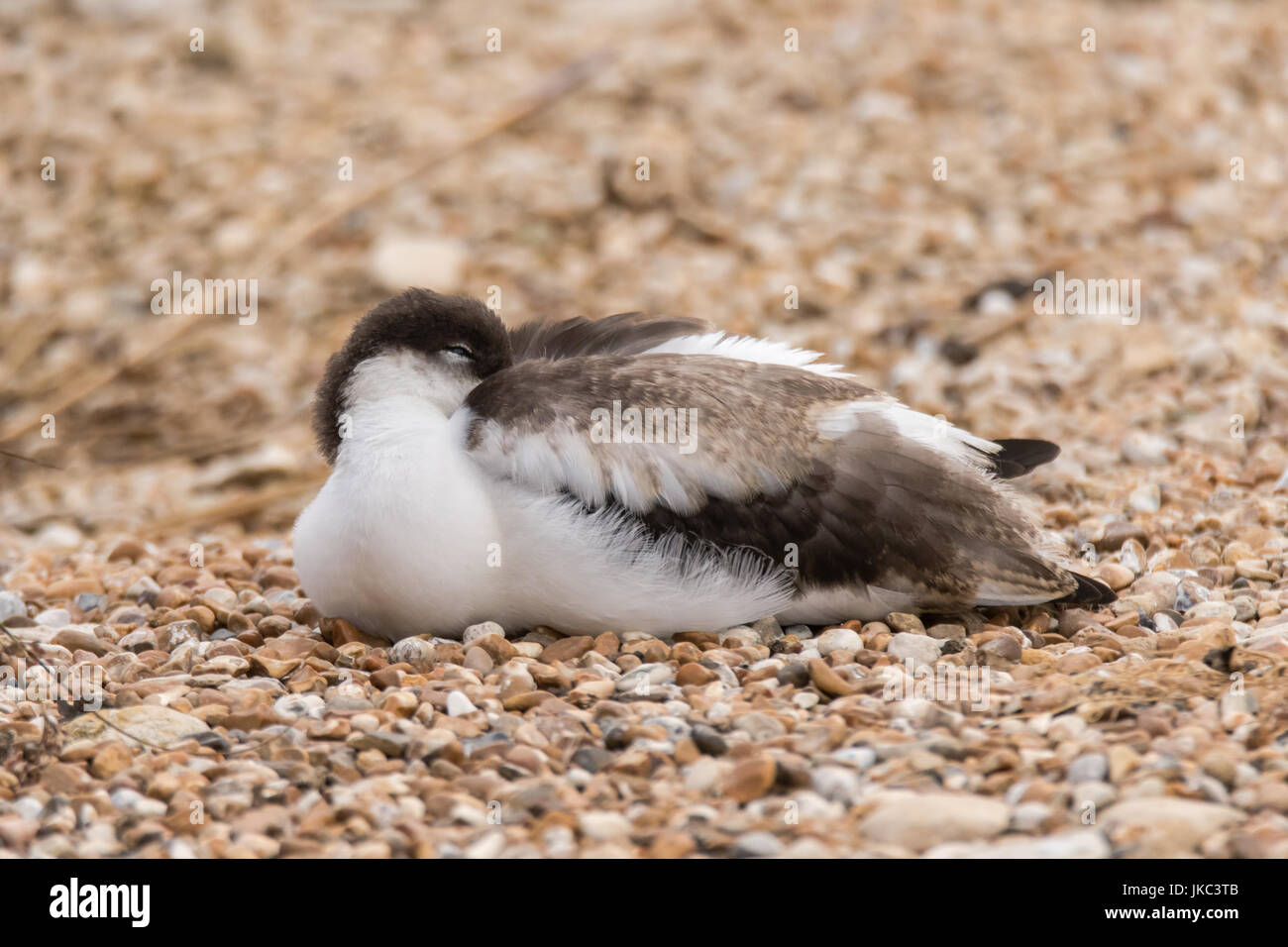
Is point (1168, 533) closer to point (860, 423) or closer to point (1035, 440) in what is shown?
point (1035, 440)

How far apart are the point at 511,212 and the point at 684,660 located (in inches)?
237

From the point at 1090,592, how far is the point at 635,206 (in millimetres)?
5691

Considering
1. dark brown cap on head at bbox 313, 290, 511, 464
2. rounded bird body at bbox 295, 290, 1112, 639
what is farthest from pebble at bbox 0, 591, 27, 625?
dark brown cap on head at bbox 313, 290, 511, 464

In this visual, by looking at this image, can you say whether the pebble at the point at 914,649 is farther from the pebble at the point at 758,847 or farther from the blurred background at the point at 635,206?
the blurred background at the point at 635,206

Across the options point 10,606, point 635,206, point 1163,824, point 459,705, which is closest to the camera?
point 1163,824

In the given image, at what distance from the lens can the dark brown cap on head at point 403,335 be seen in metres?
5.50

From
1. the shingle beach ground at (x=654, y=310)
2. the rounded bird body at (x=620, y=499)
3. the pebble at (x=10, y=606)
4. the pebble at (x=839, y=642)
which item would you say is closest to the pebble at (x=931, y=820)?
the shingle beach ground at (x=654, y=310)

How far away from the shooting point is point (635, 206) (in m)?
10.5

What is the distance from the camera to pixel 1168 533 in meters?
6.31

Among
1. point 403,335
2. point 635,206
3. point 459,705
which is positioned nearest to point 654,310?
point 635,206

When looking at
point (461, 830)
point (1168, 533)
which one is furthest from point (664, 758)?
point (1168, 533)

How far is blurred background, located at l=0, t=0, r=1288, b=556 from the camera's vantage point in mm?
8375

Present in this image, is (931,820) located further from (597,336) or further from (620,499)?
(597,336)

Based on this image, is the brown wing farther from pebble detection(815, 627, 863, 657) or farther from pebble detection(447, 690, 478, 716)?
pebble detection(447, 690, 478, 716)
